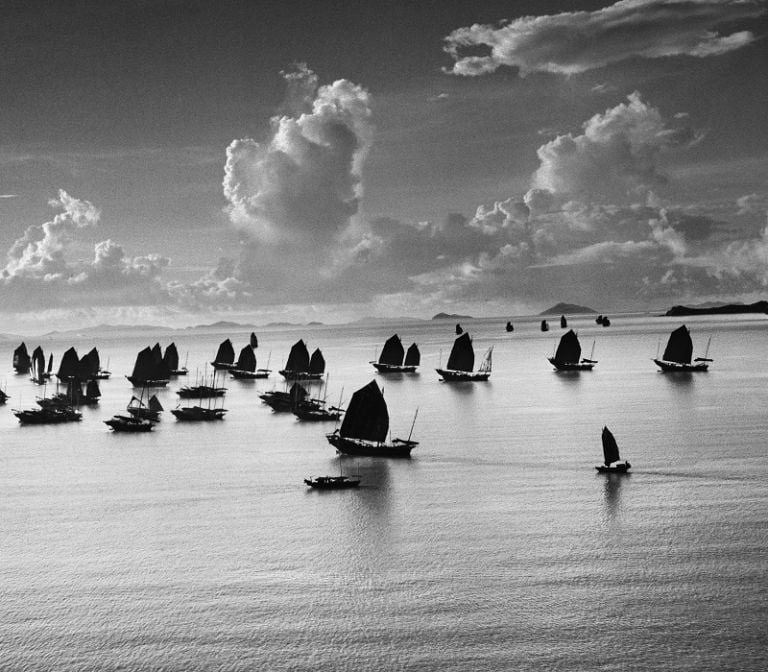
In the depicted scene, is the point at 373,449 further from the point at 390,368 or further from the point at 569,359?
the point at 390,368

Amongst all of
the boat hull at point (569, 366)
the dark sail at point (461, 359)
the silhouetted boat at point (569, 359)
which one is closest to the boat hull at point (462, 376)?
the dark sail at point (461, 359)

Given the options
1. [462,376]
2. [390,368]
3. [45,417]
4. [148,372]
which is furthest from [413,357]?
[45,417]

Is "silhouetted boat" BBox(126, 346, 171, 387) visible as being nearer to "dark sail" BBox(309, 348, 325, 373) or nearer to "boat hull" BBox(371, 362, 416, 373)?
"dark sail" BBox(309, 348, 325, 373)

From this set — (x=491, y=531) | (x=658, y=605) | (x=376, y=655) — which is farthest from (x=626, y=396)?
(x=376, y=655)

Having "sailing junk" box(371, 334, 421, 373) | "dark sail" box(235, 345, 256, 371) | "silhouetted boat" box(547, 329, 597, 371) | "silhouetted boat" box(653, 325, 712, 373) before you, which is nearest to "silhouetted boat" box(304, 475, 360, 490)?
"silhouetted boat" box(653, 325, 712, 373)

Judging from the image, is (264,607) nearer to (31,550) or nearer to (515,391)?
(31,550)
